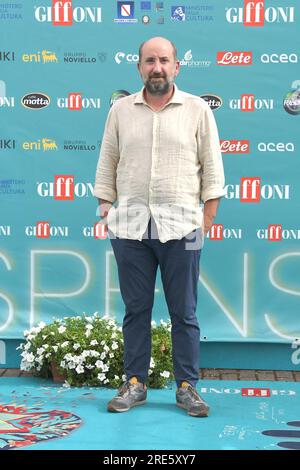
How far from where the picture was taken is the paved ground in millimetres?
4996

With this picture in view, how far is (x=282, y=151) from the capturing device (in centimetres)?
502

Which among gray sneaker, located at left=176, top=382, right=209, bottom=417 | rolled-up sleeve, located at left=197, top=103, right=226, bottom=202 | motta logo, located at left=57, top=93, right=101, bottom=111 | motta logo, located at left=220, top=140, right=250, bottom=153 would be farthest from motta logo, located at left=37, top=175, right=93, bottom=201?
gray sneaker, located at left=176, top=382, right=209, bottom=417

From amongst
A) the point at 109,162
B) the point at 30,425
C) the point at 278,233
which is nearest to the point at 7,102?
the point at 109,162

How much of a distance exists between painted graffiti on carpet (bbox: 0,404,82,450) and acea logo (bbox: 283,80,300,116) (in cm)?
214

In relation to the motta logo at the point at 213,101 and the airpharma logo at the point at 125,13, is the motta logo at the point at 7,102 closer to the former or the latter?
the airpharma logo at the point at 125,13

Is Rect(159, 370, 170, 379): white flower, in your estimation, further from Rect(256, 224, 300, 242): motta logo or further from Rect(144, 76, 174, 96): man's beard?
Rect(144, 76, 174, 96): man's beard

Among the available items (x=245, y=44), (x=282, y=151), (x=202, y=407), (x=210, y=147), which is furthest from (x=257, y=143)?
(x=202, y=407)

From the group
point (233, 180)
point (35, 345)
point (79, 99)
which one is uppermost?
point (79, 99)

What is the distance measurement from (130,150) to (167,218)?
37 centimetres

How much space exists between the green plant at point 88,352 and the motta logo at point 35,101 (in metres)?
1.25

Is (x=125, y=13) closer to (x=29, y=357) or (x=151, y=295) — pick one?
(x=151, y=295)

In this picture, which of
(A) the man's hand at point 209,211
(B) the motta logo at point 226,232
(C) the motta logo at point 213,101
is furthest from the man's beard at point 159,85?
(B) the motta logo at point 226,232

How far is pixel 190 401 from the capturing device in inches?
165
